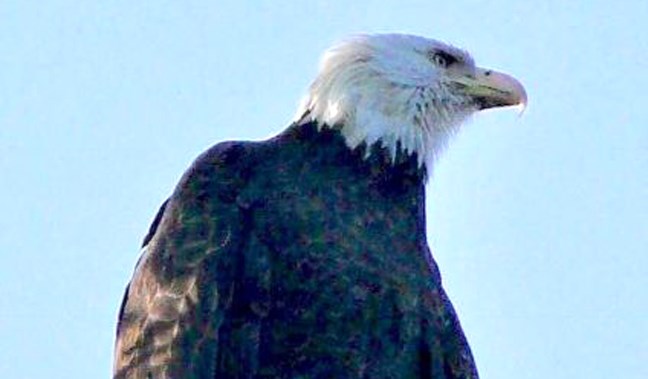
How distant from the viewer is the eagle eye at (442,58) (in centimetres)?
1169

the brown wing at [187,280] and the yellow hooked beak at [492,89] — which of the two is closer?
the brown wing at [187,280]

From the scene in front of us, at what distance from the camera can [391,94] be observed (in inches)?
453

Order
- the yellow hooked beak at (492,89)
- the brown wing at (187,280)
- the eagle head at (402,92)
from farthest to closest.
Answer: the yellow hooked beak at (492,89)
the eagle head at (402,92)
the brown wing at (187,280)

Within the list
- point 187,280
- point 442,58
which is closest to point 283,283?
point 187,280

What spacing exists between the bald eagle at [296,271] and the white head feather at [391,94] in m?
0.05

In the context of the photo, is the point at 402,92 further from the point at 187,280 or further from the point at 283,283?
the point at 187,280

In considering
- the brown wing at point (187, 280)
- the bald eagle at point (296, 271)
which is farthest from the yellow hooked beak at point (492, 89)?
the brown wing at point (187, 280)

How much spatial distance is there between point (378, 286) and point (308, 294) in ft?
0.94

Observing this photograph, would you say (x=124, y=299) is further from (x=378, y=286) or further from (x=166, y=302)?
(x=378, y=286)

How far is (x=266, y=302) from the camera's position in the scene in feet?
Result: 34.7

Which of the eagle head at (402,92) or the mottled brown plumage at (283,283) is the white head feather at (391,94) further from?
the mottled brown plumage at (283,283)

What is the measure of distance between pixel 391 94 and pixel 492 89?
1.57 ft

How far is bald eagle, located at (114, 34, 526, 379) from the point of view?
1055 cm

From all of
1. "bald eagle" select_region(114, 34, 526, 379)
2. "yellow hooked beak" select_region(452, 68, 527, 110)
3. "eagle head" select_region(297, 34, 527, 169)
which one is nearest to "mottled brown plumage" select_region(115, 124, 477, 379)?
"bald eagle" select_region(114, 34, 526, 379)
